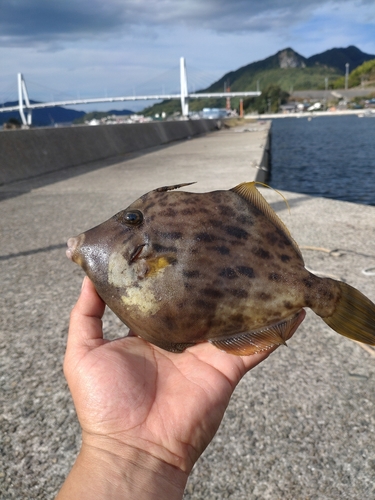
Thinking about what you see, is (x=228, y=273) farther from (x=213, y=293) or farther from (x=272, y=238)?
(x=272, y=238)

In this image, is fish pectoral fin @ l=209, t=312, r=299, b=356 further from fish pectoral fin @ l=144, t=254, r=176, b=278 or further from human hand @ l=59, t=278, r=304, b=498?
fish pectoral fin @ l=144, t=254, r=176, b=278

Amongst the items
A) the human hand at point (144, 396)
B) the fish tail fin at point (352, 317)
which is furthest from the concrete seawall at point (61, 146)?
the fish tail fin at point (352, 317)

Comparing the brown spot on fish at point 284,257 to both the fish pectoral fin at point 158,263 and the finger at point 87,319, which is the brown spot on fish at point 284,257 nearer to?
the fish pectoral fin at point 158,263

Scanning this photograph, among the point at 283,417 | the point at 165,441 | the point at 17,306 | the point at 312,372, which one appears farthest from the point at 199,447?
the point at 17,306

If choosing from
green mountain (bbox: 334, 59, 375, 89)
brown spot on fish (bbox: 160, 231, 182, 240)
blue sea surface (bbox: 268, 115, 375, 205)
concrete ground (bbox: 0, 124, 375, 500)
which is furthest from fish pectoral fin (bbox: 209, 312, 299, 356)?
green mountain (bbox: 334, 59, 375, 89)

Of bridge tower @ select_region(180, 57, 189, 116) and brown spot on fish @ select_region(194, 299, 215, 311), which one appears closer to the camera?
brown spot on fish @ select_region(194, 299, 215, 311)

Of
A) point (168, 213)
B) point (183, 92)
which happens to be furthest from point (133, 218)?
point (183, 92)

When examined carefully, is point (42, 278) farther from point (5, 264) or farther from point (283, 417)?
point (283, 417)
